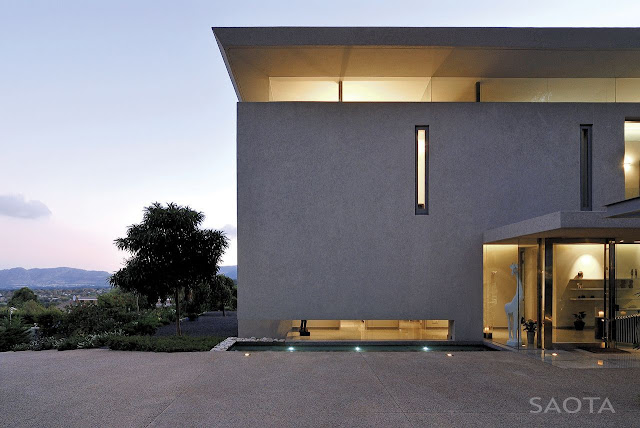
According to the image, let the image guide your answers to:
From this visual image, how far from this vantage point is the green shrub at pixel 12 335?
395 inches

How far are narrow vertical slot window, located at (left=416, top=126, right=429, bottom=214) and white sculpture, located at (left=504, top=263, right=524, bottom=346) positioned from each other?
2465 mm

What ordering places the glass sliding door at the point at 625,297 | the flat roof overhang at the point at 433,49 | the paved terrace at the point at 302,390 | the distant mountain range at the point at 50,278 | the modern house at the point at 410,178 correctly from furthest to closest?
the distant mountain range at the point at 50,278, the modern house at the point at 410,178, the flat roof overhang at the point at 433,49, the glass sliding door at the point at 625,297, the paved terrace at the point at 302,390

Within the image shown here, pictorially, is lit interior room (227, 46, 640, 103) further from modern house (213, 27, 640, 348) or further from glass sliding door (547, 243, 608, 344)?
glass sliding door (547, 243, 608, 344)

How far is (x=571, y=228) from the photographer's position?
6961 millimetres

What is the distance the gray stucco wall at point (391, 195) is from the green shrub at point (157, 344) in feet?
4.35

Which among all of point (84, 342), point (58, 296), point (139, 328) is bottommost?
point (58, 296)

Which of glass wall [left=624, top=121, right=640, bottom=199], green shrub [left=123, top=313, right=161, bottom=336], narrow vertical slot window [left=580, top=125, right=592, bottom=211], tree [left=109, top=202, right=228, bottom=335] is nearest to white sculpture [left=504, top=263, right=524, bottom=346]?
narrow vertical slot window [left=580, top=125, right=592, bottom=211]

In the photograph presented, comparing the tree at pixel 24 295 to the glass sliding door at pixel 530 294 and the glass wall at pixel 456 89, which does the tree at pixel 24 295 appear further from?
the glass sliding door at pixel 530 294

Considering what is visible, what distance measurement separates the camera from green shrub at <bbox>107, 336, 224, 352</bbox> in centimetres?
873

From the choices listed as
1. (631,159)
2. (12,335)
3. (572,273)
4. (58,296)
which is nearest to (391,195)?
(572,273)

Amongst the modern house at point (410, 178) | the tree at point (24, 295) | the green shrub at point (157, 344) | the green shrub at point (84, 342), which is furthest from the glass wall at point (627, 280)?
the tree at point (24, 295)

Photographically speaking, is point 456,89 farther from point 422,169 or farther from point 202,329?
point 202,329

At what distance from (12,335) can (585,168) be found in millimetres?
15006

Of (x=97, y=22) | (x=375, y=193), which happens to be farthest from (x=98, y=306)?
(x=97, y=22)
